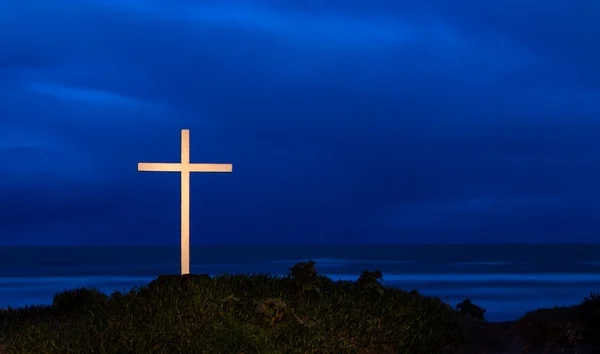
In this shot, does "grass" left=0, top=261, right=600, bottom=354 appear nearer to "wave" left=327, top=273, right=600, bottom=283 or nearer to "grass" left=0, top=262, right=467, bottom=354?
"grass" left=0, top=262, right=467, bottom=354

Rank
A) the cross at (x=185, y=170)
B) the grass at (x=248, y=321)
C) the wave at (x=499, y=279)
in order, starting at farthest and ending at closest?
the wave at (x=499, y=279) → the cross at (x=185, y=170) → the grass at (x=248, y=321)

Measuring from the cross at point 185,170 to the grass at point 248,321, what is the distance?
2.44m

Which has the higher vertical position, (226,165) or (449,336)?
(226,165)

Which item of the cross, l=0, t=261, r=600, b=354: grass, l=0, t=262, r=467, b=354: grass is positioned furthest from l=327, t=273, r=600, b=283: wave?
l=0, t=262, r=467, b=354: grass

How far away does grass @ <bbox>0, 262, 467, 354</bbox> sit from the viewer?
932 cm

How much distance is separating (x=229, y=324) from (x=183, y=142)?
5.60 meters

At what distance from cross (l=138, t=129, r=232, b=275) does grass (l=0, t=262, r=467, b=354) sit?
2.44 m

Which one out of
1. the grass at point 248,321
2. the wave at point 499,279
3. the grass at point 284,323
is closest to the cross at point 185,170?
the grass at point 284,323

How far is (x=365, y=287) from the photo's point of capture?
445 inches

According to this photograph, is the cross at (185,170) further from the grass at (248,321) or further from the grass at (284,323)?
the grass at (248,321)

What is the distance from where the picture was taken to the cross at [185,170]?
548 inches

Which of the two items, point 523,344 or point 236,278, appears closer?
point 523,344

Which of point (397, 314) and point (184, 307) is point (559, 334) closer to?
point (397, 314)

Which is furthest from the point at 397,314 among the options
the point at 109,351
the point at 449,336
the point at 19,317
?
the point at 19,317
